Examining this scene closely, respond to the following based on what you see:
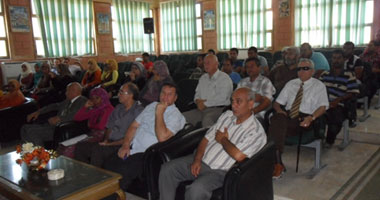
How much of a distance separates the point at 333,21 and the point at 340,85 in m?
5.27

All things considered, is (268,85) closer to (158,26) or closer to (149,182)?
(149,182)

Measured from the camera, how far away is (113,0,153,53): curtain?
11.3m

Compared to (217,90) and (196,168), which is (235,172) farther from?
(217,90)

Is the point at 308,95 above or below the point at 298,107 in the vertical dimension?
above

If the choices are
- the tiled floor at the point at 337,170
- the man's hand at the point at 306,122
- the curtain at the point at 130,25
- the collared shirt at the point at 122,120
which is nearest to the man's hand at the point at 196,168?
the tiled floor at the point at 337,170

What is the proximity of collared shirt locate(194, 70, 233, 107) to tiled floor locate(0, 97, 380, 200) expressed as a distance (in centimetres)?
96

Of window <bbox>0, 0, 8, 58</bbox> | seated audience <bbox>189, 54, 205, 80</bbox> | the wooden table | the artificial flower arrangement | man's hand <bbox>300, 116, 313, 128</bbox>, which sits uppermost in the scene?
window <bbox>0, 0, 8, 58</bbox>

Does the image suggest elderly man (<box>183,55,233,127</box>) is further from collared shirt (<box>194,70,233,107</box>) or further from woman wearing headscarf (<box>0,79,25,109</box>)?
woman wearing headscarf (<box>0,79,25,109</box>)

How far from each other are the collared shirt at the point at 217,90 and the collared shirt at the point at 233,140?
54.0 inches

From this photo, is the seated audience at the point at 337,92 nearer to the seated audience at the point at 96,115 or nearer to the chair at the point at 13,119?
the seated audience at the point at 96,115

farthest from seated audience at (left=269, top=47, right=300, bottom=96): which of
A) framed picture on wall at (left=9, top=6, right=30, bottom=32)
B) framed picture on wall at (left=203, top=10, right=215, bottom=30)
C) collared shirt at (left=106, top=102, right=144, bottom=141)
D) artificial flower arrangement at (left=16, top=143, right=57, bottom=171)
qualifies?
framed picture on wall at (left=9, top=6, right=30, bottom=32)

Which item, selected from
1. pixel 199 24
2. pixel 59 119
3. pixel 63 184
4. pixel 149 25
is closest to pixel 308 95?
pixel 63 184

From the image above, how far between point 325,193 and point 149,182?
1.46 meters

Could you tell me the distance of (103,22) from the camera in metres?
10.8
